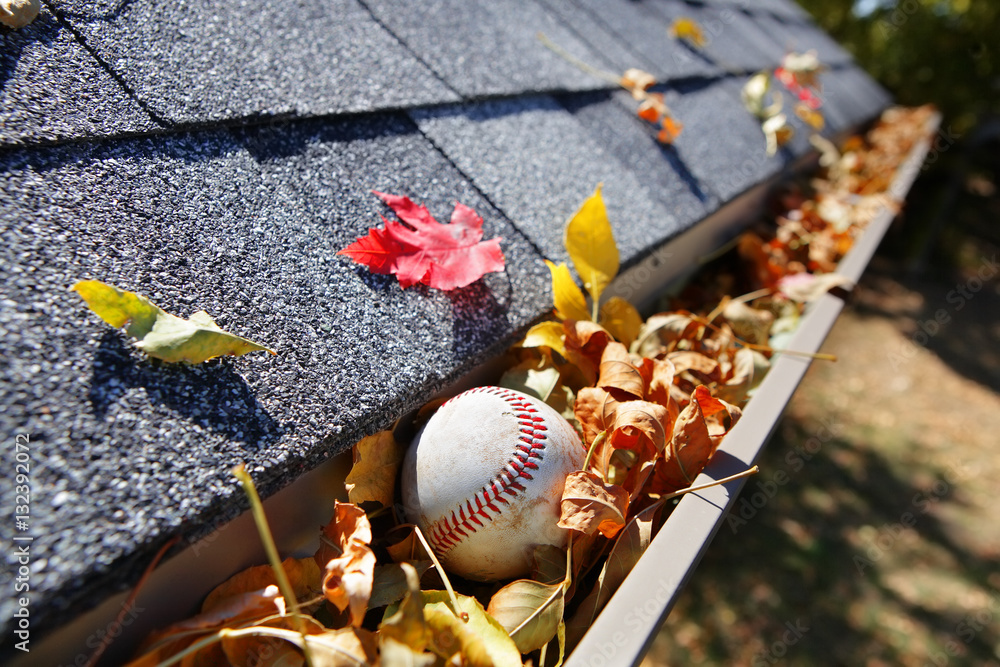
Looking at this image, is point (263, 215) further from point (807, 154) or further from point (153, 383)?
point (807, 154)

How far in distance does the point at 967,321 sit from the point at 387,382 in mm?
6193

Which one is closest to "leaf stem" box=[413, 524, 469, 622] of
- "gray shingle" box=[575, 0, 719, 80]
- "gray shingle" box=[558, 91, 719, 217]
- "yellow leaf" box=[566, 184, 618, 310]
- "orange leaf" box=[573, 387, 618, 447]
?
"orange leaf" box=[573, 387, 618, 447]

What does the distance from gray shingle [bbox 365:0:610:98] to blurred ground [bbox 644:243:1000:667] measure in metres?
2.25

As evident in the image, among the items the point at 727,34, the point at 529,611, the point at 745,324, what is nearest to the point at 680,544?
the point at 529,611

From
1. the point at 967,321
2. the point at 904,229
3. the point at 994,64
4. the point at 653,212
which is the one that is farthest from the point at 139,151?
the point at 994,64

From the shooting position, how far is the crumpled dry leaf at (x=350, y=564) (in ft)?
2.87

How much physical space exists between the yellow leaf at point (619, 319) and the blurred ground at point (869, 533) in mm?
1689

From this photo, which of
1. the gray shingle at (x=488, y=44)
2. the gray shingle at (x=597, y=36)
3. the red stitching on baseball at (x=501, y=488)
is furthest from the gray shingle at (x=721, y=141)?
the red stitching on baseball at (x=501, y=488)

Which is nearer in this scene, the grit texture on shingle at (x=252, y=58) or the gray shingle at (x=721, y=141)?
the grit texture on shingle at (x=252, y=58)

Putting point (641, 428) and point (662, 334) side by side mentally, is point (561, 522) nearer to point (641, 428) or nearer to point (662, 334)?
point (641, 428)

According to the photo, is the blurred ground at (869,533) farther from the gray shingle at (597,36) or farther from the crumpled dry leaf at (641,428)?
the gray shingle at (597,36)

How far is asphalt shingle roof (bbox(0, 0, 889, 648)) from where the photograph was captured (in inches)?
30.7

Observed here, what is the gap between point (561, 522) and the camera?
3.39 feet

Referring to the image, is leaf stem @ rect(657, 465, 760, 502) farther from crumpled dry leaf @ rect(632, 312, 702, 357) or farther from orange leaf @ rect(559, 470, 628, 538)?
crumpled dry leaf @ rect(632, 312, 702, 357)
